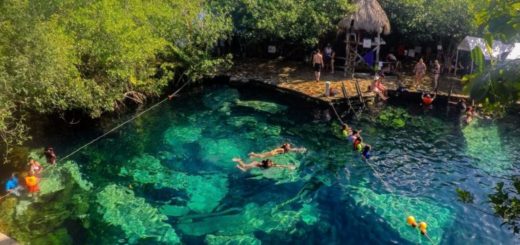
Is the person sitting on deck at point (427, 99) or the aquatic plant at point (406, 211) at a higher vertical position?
the person sitting on deck at point (427, 99)

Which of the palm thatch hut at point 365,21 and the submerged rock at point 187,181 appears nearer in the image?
the submerged rock at point 187,181

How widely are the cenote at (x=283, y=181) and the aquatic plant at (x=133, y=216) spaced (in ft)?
0.13

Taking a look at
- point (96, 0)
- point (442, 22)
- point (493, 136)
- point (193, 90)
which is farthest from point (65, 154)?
point (442, 22)

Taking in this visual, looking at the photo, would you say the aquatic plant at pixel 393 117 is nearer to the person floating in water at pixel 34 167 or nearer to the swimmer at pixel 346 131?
the swimmer at pixel 346 131

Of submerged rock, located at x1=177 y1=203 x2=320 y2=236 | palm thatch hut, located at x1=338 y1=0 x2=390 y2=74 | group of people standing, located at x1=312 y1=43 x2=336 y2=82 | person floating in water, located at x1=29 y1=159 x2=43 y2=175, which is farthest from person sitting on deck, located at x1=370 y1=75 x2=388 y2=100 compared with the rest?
person floating in water, located at x1=29 y1=159 x2=43 y2=175

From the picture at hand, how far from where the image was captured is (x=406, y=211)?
51.7 ft

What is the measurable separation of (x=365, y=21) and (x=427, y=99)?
657 cm

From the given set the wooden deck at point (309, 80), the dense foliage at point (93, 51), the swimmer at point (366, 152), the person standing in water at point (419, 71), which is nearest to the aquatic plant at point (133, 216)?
the dense foliage at point (93, 51)

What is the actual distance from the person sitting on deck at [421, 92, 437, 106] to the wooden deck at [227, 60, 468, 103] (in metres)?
0.81

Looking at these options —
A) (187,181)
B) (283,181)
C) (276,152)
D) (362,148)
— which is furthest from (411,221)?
(187,181)

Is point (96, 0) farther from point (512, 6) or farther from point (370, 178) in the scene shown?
point (512, 6)

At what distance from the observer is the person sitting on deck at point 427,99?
80.9ft

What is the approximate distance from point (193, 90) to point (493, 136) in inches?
700

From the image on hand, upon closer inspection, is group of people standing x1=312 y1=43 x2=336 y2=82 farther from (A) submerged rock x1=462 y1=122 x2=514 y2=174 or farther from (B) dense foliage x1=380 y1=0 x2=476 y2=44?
(A) submerged rock x1=462 y1=122 x2=514 y2=174
